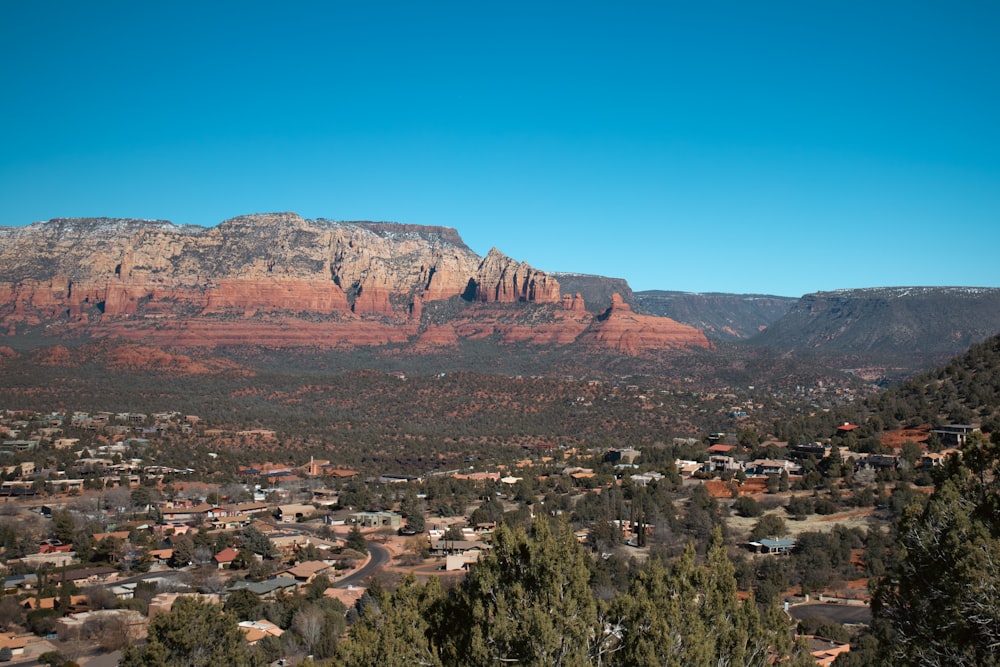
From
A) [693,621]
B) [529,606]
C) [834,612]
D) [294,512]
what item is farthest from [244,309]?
[693,621]

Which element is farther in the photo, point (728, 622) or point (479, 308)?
point (479, 308)

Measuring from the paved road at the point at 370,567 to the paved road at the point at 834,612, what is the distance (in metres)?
19.5

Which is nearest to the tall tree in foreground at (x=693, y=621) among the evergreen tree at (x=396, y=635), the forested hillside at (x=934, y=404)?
the evergreen tree at (x=396, y=635)

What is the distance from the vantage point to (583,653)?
15797mm

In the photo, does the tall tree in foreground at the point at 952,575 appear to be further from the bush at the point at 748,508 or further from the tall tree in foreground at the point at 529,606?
the bush at the point at 748,508

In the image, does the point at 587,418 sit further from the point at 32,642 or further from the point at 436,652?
the point at 436,652

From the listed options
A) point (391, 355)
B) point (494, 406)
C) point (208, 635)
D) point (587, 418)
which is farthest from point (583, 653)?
point (391, 355)

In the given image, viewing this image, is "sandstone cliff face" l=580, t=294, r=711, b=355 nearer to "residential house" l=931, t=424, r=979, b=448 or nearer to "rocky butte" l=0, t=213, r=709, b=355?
"rocky butte" l=0, t=213, r=709, b=355

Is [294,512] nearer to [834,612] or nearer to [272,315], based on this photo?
[834,612]

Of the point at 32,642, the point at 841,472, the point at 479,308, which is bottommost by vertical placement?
the point at 32,642

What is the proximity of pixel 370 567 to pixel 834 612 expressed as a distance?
75.7 feet

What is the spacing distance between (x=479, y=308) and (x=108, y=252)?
73.1 meters

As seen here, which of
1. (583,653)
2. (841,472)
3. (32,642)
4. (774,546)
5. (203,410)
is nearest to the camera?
(583,653)

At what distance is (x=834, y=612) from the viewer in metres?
38.1
